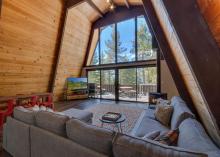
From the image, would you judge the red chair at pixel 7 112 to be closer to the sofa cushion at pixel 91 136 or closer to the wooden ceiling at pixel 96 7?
the sofa cushion at pixel 91 136

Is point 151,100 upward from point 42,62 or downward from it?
downward

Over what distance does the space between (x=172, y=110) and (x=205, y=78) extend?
1.63 metres

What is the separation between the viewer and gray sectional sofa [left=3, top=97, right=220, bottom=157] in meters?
0.98

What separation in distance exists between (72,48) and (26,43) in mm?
2268

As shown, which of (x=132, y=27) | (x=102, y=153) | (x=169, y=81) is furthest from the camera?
(x=132, y=27)

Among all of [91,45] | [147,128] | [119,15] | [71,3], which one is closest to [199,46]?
[147,128]

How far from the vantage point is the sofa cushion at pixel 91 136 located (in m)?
1.17

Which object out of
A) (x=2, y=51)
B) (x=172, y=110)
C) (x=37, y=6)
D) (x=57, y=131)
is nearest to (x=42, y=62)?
(x=2, y=51)

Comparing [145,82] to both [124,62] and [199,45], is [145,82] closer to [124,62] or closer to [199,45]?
[124,62]

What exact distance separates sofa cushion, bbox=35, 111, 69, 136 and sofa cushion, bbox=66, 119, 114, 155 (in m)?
0.11

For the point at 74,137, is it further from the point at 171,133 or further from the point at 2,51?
the point at 2,51

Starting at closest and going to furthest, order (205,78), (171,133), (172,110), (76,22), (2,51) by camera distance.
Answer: (205,78)
(171,133)
(172,110)
(2,51)
(76,22)

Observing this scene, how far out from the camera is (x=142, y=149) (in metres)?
0.97

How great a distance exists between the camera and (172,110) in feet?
8.22
